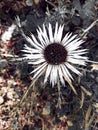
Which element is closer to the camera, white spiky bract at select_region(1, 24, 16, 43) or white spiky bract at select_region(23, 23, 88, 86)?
white spiky bract at select_region(23, 23, 88, 86)

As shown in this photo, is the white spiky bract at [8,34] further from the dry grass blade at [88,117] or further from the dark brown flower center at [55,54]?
the dry grass blade at [88,117]

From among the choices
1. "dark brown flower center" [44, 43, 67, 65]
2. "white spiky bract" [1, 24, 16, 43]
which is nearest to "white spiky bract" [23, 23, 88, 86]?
"dark brown flower center" [44, 43, 67, 65]

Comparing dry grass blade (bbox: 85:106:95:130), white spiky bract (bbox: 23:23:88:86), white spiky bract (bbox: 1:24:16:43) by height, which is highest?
white spiky bract (bbox: 1:24:16:43)

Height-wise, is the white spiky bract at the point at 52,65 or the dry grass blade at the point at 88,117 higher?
the white spiky bract at the point at 52,65

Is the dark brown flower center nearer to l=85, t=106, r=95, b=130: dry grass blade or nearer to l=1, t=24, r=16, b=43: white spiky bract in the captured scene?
l=85, t=106, r=95, b=130: dry grass blade

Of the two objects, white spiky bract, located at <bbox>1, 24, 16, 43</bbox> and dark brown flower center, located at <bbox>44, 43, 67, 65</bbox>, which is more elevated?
white spiky bract, located at <bbox>1, 24, 16, 43</bbox>

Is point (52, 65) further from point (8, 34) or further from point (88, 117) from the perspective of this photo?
point (8, 34)

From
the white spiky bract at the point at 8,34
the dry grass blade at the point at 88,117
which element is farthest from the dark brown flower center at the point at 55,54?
the white spiky bract at the point at 8,34

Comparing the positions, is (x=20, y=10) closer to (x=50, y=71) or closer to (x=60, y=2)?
(x=60, y=2)

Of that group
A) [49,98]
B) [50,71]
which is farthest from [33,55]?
[49,98]
